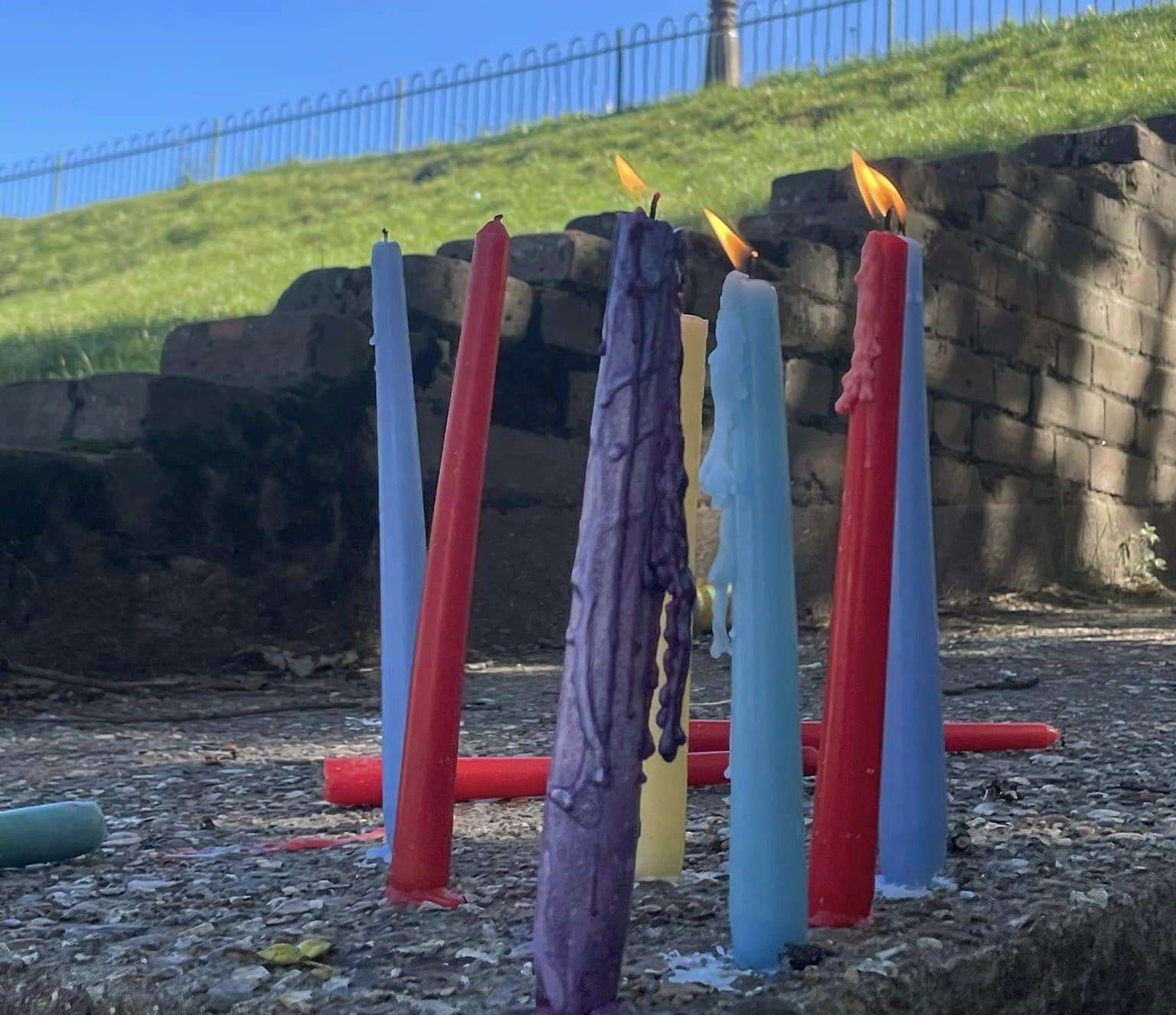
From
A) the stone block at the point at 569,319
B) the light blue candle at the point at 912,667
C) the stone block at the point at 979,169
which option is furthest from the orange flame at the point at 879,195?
the stone block at the point at 979,169

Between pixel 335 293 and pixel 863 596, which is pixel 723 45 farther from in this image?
pixel 863 596

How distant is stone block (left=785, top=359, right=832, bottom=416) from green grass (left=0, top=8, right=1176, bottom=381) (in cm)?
185

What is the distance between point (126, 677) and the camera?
11.1 ft

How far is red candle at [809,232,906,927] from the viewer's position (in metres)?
0.81

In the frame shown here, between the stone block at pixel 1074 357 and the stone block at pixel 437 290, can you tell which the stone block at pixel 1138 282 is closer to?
the stone block at pixel 1074 357

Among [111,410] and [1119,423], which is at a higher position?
[1119,423]

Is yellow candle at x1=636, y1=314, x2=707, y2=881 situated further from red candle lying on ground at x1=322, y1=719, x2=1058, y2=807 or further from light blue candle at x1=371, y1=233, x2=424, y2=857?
red candle lying on ground at x1=322, y1=719, x2=1058, y2=807

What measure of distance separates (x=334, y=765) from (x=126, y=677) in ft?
7.18

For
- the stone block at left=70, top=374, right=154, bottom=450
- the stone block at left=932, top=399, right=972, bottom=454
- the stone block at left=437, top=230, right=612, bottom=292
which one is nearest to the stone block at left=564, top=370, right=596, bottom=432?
the stone block at left=437, top=230, right=612, bottom=292

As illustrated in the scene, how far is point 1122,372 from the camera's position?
6543 millimetres

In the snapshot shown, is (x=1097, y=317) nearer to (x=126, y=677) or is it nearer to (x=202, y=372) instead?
(x=202, y=372)

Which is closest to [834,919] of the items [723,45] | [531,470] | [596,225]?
[531,470]

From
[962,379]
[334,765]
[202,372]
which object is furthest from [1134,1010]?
[962,379]

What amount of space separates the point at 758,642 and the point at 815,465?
4.34 m
